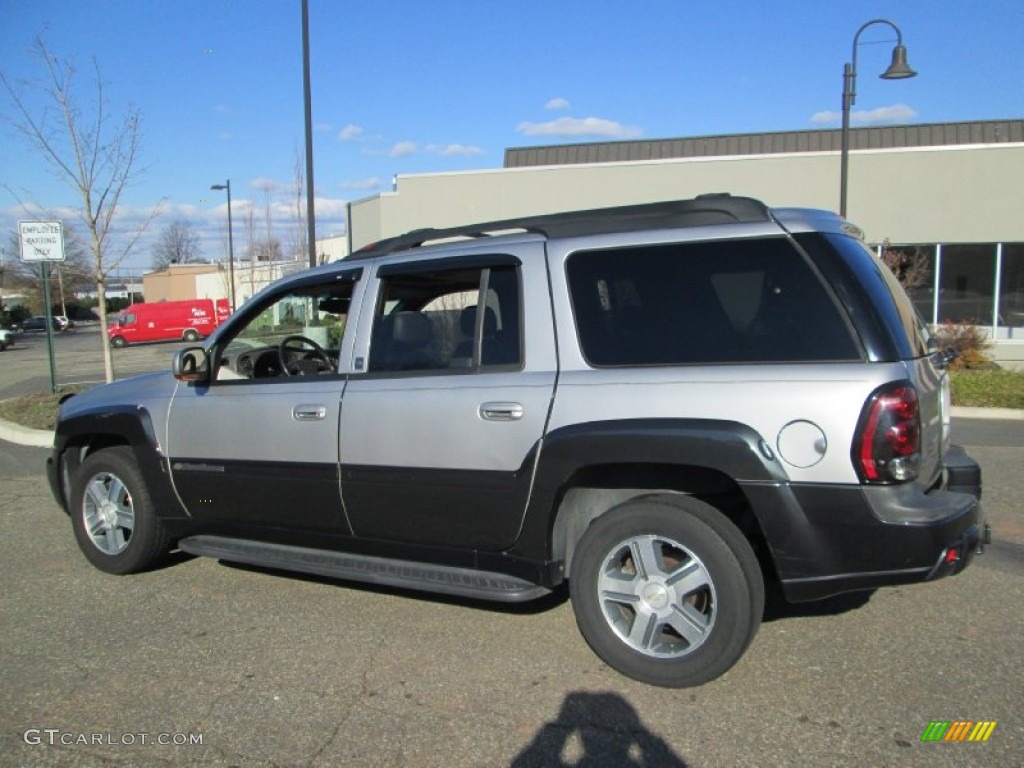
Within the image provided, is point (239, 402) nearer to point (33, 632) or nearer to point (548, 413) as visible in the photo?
point (33, 632)

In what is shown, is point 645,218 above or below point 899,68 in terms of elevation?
below

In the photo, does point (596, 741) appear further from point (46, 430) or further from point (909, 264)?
point (909, 264)

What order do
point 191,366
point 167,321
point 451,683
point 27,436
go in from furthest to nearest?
point 167,321 → point 27,436 → point 191,366 → point 451,683

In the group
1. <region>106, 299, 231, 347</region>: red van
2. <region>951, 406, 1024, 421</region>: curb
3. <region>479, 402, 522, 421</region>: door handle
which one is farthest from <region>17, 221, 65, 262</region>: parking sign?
<region>106, 299, 231, 347</region>: red van

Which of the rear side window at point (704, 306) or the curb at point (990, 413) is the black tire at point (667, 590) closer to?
the rear side window at point (704, 306)

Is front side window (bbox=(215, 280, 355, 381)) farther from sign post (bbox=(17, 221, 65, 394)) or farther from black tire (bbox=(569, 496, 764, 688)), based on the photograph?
sign post (bbox=(17, 221, 65, 394))

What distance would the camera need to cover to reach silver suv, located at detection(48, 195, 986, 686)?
3.14m

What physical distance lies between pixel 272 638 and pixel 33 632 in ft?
4.27

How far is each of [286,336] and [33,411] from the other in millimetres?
9508

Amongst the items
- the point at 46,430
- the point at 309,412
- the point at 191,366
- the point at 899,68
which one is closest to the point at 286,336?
the point at 191,366

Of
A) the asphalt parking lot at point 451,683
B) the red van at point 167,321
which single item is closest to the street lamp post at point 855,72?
the asphalt parking lot at point 451,683

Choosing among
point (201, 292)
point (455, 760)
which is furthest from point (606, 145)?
point (201, 292)

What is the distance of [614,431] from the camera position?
3.40 m

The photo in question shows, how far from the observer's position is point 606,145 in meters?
26.9
